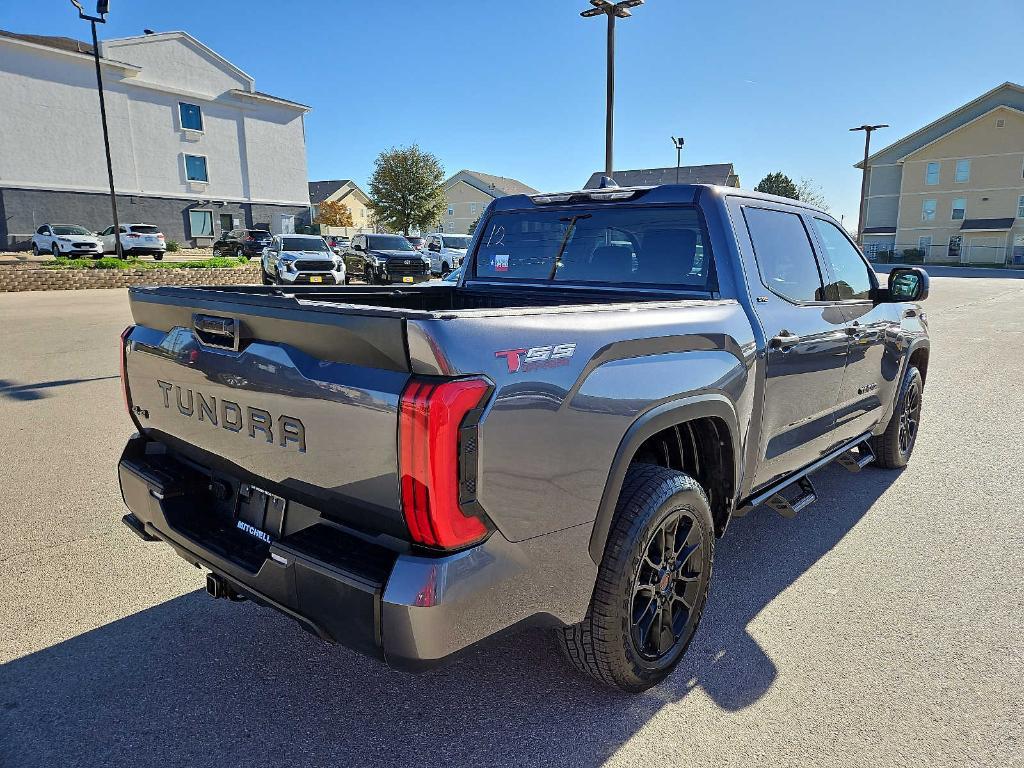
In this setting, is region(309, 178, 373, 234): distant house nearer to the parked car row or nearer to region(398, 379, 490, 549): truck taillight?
the parked car row

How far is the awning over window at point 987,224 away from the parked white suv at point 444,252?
39.0 meters

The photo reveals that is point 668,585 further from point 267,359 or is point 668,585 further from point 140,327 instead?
point 140,327

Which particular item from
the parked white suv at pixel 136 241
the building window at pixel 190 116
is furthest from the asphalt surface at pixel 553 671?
the building window at pixel 190 116

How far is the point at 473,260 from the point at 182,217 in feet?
139

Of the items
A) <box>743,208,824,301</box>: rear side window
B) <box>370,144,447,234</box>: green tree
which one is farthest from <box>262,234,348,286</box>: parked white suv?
<box>370,144,447,234</box>: green tree

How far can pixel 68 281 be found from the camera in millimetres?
20266

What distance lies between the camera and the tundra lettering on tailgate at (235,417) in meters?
2.03

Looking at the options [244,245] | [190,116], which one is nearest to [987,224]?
[244,245]

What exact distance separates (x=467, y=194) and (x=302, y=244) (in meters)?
55.2

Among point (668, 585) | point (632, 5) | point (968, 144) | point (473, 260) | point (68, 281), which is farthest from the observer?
point (968, 144)

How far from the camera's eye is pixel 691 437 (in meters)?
2.85

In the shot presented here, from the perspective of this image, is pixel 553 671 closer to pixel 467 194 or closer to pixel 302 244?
pixel 302 244

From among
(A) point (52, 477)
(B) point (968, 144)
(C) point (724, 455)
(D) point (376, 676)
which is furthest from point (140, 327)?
(B) point (968, 144)

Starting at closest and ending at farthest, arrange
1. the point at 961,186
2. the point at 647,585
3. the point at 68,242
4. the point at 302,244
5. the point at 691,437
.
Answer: the point at 647,585, the point at 691,437, the point at 302,244, the point at 68,242, the point at 961,186
